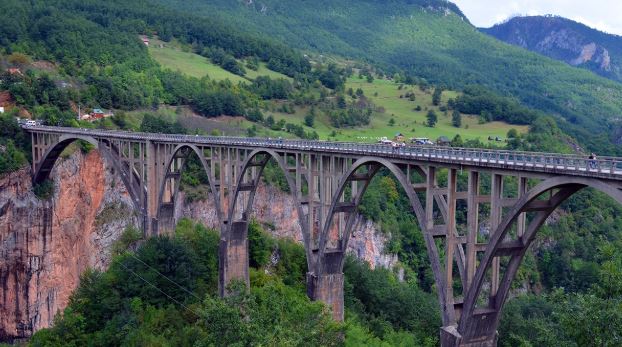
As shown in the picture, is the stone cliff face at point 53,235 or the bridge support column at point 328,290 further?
the stone cliff face at point 53,235

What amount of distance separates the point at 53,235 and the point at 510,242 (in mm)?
55272

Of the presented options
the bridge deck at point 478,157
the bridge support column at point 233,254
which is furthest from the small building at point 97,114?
the bridge support column at point 233,254

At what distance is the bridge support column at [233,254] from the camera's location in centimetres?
5188

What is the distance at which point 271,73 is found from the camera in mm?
151875

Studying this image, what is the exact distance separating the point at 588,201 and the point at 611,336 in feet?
244

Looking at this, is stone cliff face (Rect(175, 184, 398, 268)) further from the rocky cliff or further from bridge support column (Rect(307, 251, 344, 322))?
bridge support column (Rect(307, 251, 344, 322))

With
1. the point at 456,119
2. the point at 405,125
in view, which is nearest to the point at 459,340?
the point at 405,125

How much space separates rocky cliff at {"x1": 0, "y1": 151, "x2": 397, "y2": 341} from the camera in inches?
2657

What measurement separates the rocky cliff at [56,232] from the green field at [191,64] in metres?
57.6

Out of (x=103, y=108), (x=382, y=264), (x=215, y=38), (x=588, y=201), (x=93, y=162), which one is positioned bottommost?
(x=382, y=264)

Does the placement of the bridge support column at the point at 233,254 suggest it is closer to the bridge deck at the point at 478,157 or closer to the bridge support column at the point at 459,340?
the bridge deck at the point at 478,157

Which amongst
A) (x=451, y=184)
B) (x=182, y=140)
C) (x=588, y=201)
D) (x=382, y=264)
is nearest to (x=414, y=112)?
(x=588, y=201)

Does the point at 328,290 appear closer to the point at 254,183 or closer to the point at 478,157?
the point at 254,183

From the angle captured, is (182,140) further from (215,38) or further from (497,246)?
(215,38)
